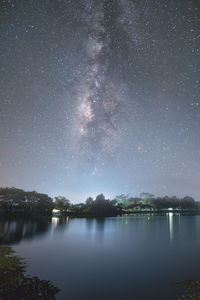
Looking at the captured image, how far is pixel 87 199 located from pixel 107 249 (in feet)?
405

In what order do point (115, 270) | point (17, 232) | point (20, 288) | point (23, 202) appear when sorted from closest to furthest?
1. point (20, 288)
2. point (115, 270)
3. point (17, 232)
4. point (23, 202)

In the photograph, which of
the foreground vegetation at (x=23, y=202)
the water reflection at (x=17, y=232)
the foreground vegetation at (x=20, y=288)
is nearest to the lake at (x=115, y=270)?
the foreground vegetation at (x=20, y=288)

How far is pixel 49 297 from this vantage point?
11.5 metres

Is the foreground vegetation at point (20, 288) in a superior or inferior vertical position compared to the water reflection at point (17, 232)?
superior

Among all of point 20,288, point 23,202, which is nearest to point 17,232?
point 20,288

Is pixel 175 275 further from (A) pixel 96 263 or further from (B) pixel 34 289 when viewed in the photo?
(B) pixel 34 289

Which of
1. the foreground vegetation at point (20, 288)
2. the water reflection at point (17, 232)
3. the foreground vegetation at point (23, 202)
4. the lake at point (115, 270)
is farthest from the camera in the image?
the foreground vegetation at point (23, 202)

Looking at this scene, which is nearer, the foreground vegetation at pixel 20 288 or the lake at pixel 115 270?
the foreground vegetation at pixel 20 288

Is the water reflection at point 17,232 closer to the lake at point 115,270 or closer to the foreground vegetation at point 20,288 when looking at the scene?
the lake at point 115,270

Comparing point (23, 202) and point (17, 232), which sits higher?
point (23, 202)

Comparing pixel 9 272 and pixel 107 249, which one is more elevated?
pixel 9 272

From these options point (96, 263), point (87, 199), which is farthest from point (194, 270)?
point (87, 199)

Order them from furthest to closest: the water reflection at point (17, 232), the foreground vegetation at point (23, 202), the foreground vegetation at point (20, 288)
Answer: the foreground vegetation at point (23, 202) < the water reflection at point (17, 232) < the foreground vegetation at point (20, 288)

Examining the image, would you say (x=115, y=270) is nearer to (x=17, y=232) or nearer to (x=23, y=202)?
(x=17, y=232)
